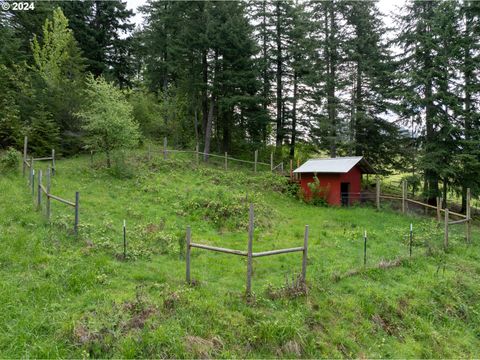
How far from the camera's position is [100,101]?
1712 cm

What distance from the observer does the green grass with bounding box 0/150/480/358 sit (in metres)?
5.32

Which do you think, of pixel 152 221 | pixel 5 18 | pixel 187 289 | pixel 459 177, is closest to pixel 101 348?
pixel 187 289

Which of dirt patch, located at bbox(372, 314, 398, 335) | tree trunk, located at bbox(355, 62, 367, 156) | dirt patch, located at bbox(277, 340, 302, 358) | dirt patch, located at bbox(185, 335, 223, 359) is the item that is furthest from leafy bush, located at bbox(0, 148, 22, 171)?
tree trunk, located at bbox(355, 62, 367, 156)

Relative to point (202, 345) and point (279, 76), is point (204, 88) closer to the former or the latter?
point (279, 76)

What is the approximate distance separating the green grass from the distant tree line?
873 centimetres

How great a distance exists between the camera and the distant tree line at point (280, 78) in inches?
719

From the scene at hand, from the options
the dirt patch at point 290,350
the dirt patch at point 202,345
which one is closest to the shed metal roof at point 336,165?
the dirt patch at point 290,350

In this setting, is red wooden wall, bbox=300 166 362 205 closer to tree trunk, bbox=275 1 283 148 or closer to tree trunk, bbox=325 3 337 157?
tree trunk, bbox=325 3 337 157

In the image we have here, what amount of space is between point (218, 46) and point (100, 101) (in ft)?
29.5

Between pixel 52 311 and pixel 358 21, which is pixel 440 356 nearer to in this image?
pixel 52 311

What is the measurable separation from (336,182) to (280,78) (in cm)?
1184

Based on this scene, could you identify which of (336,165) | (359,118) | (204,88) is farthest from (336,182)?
→ (204,88)

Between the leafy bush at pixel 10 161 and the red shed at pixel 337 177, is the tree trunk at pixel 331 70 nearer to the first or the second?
the red shed at pixel 337 177

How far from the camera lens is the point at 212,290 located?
22.2 ft
